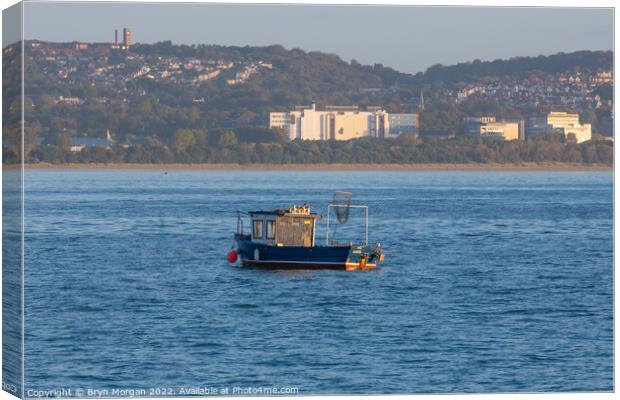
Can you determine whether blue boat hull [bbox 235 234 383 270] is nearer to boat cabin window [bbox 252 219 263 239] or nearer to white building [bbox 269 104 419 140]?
boat cabin window [bbox 252 219 263 239]

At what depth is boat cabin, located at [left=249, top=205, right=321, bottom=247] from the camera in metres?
56.6

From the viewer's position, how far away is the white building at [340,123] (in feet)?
507

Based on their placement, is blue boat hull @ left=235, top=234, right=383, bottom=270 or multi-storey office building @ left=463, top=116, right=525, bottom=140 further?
multi-storey office building @ left=463, top=116, right=525, bottom=140

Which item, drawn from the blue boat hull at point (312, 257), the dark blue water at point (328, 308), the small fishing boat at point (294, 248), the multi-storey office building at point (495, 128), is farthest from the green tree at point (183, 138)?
the blue boat hull at point (312, 257)

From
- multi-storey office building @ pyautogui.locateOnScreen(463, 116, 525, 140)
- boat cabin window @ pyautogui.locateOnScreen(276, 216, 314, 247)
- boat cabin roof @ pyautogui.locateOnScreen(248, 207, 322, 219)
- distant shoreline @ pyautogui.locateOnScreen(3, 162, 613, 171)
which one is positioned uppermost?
multi-storey office building @ pyautogui.locateOnScreen(463, 116, 525, 140)

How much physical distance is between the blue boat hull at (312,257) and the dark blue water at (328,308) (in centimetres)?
60

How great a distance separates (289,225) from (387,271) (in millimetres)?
4040

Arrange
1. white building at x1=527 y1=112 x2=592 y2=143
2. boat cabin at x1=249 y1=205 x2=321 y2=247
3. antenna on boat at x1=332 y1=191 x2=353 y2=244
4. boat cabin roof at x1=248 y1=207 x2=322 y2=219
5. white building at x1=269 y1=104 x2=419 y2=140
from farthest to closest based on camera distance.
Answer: white building at x1=269 y1=104 x2=419 y2=140, white building at x1=527 y1=112 x2=592 y2=143, boat cabin at x1=249 y1=205 x2=321 y2=247, boat cabin roof at x1=248 y1=207 x2=322 y2=219, antenna on boat at x1=332 y1=191 x2=353 y2=244

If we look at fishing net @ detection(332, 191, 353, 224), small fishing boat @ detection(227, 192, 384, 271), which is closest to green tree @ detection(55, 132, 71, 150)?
fishing net @ detection(332, 191, 353, 224)

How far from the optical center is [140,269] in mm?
58406

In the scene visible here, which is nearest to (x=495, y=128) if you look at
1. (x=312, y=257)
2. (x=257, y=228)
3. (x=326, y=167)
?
(x=326, y=167)

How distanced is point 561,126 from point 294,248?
68.5 metres

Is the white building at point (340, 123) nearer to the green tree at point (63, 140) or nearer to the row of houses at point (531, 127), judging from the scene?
the row of houses at point (531, 127)

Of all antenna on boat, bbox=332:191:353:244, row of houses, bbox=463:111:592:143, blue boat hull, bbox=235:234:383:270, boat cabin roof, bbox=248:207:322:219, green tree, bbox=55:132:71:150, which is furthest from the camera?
green tree, bbox=55:132:71:150
